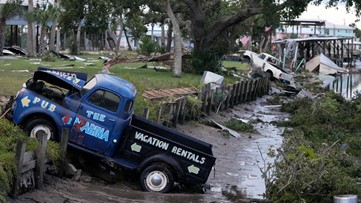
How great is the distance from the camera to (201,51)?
138 feet

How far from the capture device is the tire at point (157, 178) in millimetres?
15594

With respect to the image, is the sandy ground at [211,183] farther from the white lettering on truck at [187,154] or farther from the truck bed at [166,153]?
the white lettering on truck at [187,154]

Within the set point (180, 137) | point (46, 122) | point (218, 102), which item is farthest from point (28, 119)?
point (218, 102)

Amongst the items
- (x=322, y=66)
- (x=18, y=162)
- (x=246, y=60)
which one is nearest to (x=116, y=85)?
(x=18, y=162)

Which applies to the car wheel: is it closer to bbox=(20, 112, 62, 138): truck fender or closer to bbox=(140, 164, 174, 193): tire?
bbox=(140, 164, 174, 193): tire

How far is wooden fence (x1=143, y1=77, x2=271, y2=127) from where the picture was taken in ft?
76.0

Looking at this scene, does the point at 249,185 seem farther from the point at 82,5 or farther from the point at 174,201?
the point at 82,5

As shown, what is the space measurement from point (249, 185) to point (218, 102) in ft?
45.9

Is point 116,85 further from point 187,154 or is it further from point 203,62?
point 203,62

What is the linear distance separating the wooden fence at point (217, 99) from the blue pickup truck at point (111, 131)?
13.0 feet

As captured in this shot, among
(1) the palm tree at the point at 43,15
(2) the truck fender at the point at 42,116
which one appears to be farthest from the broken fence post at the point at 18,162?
(1) the palm tree at the point at 43,15

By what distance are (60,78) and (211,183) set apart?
436 cm

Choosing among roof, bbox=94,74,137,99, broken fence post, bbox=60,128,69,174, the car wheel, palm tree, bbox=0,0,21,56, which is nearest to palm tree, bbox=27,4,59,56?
palm tree, bbox=0,0,21,56

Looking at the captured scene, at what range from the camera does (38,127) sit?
15344 millimetres
